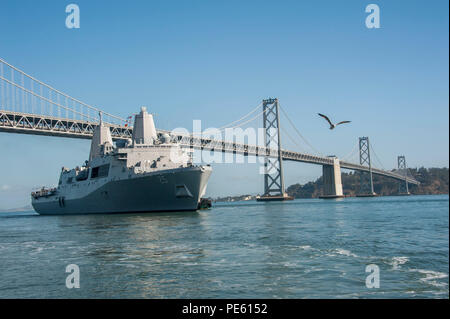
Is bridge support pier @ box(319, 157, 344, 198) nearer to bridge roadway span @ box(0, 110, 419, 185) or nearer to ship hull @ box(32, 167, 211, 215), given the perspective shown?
bridge roadway span @ box(0, 110, 419, 185)

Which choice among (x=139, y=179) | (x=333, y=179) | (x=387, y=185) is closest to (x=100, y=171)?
(x=139, y=179)

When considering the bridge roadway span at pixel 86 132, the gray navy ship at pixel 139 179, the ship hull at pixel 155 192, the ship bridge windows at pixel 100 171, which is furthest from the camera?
the bridge roadway span at pixel 86 132

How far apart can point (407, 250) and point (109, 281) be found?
8.14 metres

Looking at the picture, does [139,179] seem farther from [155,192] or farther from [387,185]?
[387,185]

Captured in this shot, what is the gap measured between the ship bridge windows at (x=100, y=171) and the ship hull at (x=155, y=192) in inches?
59.2

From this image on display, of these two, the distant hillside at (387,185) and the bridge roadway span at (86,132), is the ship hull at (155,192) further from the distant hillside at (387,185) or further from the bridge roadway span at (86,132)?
the distant hillside at (387,185)

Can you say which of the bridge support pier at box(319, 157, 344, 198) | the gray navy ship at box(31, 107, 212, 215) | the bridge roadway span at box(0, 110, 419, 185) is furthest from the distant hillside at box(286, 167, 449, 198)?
the gray navy ship at box(31, 107, 212, 215)

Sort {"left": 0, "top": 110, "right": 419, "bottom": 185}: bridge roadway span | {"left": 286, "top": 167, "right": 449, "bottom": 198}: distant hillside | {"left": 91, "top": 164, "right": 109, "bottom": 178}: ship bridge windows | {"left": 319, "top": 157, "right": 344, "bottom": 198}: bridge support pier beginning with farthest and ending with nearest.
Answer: {"left": 286, "top": 167, "right": 449, "bottom": 198}: distant hillside < {"left": 319, "top": 157, "right": 344, "bottom": 198}: bridge support pier < {"left": 0, "top": 110, "right": 419, "bottom": 185}: bridge roadway span < {"left": 91, "top": 164, "right": 109, "bottom": 178}: ship bridge windows

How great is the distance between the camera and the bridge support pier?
81875 millimetres

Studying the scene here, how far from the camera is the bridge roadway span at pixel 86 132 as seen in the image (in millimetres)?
52156

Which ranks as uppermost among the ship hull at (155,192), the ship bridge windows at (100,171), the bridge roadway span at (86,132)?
the bridge roadway span at (86,132)

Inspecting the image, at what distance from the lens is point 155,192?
31.7 metres

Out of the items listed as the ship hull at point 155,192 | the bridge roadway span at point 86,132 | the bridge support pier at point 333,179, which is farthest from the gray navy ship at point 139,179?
the bridge support pier at point 333,179

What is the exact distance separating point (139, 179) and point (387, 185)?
96.9m
